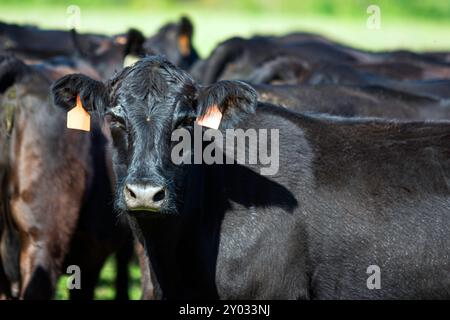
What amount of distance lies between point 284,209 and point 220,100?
699mm

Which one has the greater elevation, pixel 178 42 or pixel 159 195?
pixel 178 42

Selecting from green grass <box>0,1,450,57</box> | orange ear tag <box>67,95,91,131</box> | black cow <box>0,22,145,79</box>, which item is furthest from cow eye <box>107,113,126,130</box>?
green grass <box>0,1,450,57</box>

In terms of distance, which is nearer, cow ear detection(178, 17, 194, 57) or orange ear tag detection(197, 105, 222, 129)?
orange ear tag detection(197, 105, 222, 129)

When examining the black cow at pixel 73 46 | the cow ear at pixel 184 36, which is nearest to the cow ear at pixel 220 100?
the black cow at pixel 73 46

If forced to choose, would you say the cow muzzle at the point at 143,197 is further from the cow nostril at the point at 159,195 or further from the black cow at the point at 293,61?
the black cow at the point at 293,61

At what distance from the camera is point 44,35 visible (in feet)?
41.3

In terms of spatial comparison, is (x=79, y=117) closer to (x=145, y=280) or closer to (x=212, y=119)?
(x=212, y=119)

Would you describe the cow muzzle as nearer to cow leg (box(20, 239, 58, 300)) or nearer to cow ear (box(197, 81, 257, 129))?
cow ear (box(197, 81, 257, 129))

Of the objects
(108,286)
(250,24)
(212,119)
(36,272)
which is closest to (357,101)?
(212,119)

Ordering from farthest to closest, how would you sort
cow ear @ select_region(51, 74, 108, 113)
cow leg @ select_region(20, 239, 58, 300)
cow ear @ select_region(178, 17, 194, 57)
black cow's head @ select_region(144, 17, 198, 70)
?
cow ear @ select_region(178, 17, 194, 57) → black cow's head @ select_region(144, 17, 198, 70) → cow leg @ select_region(20, 239, 58, 300) → cow ear @ select_region(51, 74, 108, 113)

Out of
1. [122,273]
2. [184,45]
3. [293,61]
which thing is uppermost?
[184,45]

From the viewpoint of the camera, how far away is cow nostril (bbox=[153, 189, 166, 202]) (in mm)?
4441

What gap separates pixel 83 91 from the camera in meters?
5.02

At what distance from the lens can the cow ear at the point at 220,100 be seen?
4844mm
